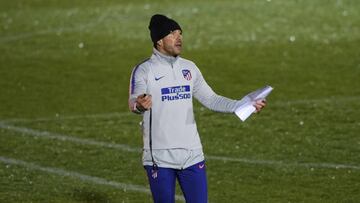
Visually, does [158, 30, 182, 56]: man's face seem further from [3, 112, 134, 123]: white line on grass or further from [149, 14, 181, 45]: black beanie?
[3, 112, 134, 123]: white line on grass

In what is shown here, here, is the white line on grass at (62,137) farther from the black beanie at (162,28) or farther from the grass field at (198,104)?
the black beanie at (162,28)

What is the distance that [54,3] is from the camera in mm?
26406

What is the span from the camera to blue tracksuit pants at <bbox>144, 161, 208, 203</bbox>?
8.91 metres

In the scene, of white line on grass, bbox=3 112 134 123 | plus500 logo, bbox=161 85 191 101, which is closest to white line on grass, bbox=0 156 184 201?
white line on grass, bbox=3 112 134 123

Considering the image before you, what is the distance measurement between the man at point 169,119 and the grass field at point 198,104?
2771 mm

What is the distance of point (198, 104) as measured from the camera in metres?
16.8

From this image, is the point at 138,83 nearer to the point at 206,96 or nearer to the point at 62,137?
the point at 206,96

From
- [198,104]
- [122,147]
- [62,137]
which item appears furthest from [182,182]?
[198,104]

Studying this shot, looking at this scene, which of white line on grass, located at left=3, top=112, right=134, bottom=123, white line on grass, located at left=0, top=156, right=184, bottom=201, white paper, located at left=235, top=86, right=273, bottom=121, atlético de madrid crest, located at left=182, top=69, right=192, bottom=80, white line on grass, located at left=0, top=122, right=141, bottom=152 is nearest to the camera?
white paper, located at left=235, top=86, right=273, bottom=121

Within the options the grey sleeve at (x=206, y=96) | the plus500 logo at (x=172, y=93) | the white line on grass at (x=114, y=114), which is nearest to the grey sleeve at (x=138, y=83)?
the plus500 logo at (x=172, y=93)

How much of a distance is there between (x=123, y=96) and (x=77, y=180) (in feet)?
16.4

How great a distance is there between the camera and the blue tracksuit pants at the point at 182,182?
351 inches

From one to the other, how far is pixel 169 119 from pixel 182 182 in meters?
0.51

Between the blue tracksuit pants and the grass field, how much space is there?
2.73 m
